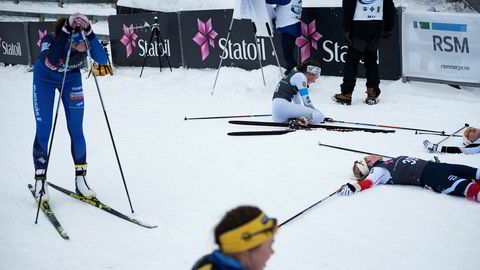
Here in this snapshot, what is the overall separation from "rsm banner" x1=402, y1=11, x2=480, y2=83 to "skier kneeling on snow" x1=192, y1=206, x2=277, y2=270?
8.19 meters

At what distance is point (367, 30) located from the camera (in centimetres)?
948

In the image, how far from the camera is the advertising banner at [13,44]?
1883 centimetres

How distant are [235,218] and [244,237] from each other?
0.09 metres

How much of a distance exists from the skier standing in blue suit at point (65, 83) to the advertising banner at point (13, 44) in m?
14.2

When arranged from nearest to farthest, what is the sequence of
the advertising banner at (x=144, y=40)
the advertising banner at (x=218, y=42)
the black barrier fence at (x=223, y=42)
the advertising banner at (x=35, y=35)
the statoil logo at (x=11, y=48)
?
the black barrier fence at (x=223, y=42) → the advertising banner at (x=218, y=42) → the advertising banner at (x=144, y=40) → the advertising banner at (x=35, y=35) → the statoil logo at (x=11, y=48)

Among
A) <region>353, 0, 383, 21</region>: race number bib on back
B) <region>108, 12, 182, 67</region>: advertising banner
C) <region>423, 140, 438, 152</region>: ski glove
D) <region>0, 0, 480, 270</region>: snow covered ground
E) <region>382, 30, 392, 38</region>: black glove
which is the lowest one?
<region>0, 0, 480, 270</region>: snow covered ground

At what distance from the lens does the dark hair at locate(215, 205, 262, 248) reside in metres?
2.21

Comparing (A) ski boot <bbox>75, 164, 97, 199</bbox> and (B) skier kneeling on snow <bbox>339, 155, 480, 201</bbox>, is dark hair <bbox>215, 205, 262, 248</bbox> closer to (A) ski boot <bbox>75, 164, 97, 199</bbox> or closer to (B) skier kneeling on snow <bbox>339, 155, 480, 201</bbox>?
(B) skier kneeling on snow <bbox>339, 155, 480, 201</bbox>

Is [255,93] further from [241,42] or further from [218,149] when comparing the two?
[218,149]

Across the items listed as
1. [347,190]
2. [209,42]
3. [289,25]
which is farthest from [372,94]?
[209,42]

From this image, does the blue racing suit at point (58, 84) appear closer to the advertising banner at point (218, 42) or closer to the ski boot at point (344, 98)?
the ski boot at point (344, 98)

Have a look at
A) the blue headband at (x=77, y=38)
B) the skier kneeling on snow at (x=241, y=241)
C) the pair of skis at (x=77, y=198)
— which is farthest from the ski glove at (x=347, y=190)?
the skier kneeling on snow at (x=241, y=241)

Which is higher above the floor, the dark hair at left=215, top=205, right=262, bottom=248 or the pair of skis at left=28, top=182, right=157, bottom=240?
the dark hair at left=215, top=205, right=262, bottom=248

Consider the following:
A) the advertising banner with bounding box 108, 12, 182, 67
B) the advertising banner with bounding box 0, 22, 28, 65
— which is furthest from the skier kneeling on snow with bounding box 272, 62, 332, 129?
the advertising banner with bounding box 0, 22, 28, 65
